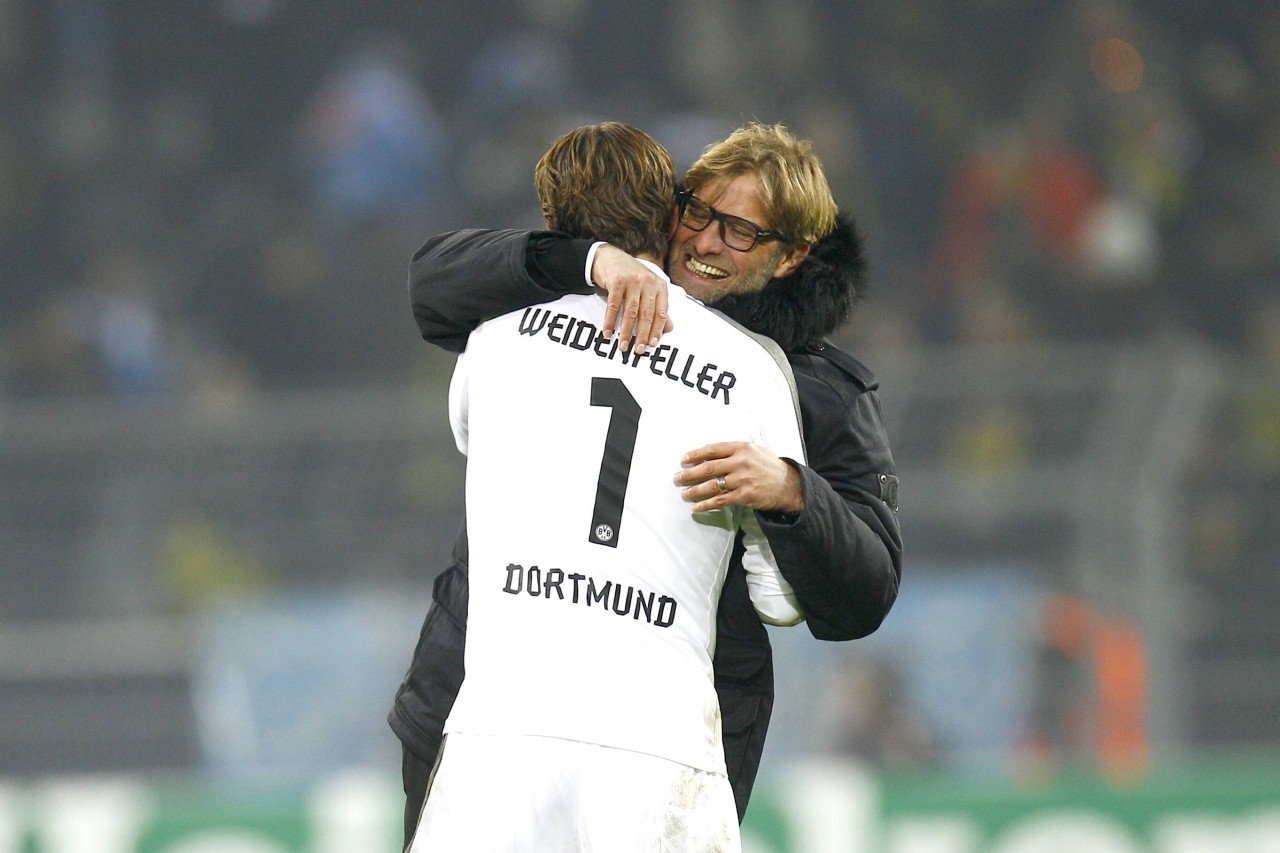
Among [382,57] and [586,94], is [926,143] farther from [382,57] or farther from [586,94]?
[382,57]

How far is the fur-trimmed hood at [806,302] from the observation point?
2881 millimetres

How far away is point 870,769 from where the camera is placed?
23.0 ft

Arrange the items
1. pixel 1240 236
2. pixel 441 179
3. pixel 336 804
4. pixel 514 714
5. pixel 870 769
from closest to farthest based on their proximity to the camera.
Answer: pixel 514 714 → pixel 336 804 → pixel 870 769 → pixel 1240 236 → pixel 441 179

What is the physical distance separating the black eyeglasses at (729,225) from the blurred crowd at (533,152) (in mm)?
5693

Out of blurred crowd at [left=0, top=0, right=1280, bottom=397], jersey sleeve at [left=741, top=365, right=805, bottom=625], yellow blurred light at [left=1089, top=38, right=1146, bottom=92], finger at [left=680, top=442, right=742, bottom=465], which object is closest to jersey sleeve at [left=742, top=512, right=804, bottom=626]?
jersey sleeve at [left=741, top=365, right=805, bottom=625]

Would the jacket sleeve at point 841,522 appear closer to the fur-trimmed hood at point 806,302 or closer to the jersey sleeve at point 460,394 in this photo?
the fur-trimmed hood at point 806,302

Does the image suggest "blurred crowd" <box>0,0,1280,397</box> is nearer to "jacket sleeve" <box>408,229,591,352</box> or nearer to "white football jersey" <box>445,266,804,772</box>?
"jacket sleeve" <box>408,229,591,352</box>

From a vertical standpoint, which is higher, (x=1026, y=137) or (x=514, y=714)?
(x=1026, y=137)

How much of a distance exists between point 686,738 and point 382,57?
8.38 meters

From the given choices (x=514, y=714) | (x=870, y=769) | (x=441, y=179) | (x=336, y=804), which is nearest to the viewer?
(x=514, y=714)

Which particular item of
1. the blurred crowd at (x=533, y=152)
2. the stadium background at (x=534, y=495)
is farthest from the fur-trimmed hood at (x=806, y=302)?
the blurred crowd at (x=533, y=152)

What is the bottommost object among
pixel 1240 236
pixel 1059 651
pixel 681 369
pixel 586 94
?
pixel 1059 651

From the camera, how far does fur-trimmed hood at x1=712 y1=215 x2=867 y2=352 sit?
9.45ft

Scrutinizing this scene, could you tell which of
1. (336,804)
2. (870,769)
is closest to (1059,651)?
(870,769)
